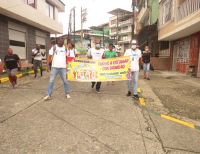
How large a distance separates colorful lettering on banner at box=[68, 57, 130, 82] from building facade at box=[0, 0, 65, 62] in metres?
7.41

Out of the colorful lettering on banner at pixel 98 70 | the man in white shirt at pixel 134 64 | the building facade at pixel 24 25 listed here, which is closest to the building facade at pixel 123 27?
the building facade at pixel 24 25

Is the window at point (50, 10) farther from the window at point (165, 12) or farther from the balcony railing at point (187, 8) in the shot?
the balcony railing at point (187, 8)

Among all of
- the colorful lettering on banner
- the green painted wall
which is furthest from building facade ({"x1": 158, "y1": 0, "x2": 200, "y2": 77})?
the colorful lettering on banner

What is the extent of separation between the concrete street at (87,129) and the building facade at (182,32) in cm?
736

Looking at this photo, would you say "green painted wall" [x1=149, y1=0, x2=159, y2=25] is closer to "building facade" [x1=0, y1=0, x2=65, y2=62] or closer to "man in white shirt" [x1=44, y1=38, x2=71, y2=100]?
"building facade" [x1=0, y1=0, x2=65, y2=62]

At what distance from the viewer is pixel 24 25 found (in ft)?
53.6

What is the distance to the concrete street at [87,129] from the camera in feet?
10.8

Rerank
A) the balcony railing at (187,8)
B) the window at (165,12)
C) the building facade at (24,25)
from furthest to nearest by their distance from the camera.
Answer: the window at (165,12) → the building facade at (24,25) → the balcony railing at (187,8)

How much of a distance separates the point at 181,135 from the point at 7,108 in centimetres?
418

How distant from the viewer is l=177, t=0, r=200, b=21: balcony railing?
11.0m

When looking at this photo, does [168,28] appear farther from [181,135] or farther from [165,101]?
[181,135]

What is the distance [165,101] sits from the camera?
6.57 metres

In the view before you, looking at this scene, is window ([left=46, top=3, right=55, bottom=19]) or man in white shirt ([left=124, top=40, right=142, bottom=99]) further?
window ([left=46, top=3, right=55, bottom=19])

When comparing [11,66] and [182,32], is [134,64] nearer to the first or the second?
[11,66]
